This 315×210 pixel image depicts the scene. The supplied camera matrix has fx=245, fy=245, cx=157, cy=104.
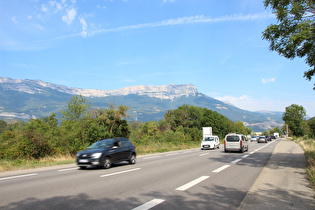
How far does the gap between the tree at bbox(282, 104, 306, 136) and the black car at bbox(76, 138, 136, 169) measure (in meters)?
93.6

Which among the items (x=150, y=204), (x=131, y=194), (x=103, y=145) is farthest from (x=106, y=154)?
(x=150, y=204)

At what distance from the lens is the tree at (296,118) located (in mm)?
90881

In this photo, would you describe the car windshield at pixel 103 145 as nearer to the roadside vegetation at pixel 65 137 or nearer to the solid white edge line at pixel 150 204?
the roadside vegetation at pixel 65 137

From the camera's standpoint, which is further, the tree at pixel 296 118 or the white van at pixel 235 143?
the tree at pixel 296 118

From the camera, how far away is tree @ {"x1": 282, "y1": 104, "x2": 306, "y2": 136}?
3578 inches

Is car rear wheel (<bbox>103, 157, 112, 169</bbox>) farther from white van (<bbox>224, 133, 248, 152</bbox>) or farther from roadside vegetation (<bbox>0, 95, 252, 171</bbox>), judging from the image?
white van (<bbox>224, 133, 248, 152</bbox>)

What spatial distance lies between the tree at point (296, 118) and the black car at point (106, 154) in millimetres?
93635

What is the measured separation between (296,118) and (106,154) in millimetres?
96677

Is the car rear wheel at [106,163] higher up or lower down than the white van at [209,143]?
lower down

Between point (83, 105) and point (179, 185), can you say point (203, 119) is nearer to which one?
point (83, 105)

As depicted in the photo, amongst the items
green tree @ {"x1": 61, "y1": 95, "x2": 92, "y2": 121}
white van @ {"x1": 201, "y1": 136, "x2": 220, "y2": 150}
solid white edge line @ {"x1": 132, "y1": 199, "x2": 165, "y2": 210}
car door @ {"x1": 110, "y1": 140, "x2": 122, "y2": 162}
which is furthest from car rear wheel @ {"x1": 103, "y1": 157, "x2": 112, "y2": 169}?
green tree @ {"x1": 61, "y1": 95, "x2": 92, "y2": 121}

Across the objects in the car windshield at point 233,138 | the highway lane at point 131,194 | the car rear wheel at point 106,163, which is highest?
the car windshield at point 233,138

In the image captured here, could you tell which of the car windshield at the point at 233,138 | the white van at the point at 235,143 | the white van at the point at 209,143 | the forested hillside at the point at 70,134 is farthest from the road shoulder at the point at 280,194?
the white van at the point at 209,143

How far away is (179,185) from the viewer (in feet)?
26.2
